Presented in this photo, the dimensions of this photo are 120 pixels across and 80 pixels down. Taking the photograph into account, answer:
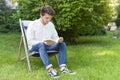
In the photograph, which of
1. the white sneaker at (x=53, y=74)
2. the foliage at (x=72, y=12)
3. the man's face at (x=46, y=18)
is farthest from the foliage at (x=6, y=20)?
the white sneaker at (x=53, y=74)

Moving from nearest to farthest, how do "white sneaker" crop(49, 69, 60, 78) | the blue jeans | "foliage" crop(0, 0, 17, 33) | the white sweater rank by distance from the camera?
"white sneaker" crop(49, 69, 60, 78) → the blue jeans → the white sweater → "foliage" crop(0, 0, 17, 33)

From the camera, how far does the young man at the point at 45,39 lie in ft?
17.9

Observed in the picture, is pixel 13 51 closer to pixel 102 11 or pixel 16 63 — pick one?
pixel 16 63

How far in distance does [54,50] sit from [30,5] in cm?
385

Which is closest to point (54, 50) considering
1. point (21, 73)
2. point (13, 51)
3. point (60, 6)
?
point (21, 73)

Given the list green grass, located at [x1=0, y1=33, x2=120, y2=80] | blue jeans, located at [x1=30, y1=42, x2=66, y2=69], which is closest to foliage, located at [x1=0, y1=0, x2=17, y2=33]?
green grass, located at [x1=0, y1=33, x2=120, y2=80]

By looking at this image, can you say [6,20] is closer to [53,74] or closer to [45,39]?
[45,39]

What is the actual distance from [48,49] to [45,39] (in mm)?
275

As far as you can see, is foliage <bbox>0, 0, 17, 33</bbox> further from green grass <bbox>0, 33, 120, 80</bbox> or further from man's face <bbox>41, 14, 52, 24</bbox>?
man's face <bbox>41, 14, 52, 24</bbox>

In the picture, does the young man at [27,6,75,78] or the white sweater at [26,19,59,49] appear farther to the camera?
the white sweater at [26,19,59,49]

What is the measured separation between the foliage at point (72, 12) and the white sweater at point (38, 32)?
9.60ft

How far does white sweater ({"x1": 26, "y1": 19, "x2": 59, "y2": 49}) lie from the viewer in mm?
5828

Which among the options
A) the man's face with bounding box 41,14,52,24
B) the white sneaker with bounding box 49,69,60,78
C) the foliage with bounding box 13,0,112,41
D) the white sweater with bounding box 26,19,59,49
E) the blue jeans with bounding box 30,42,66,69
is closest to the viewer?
the white sneaker with bounding box 49,69,60,78

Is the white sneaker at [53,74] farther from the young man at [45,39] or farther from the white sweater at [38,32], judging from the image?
the white sweater at [38,32]
